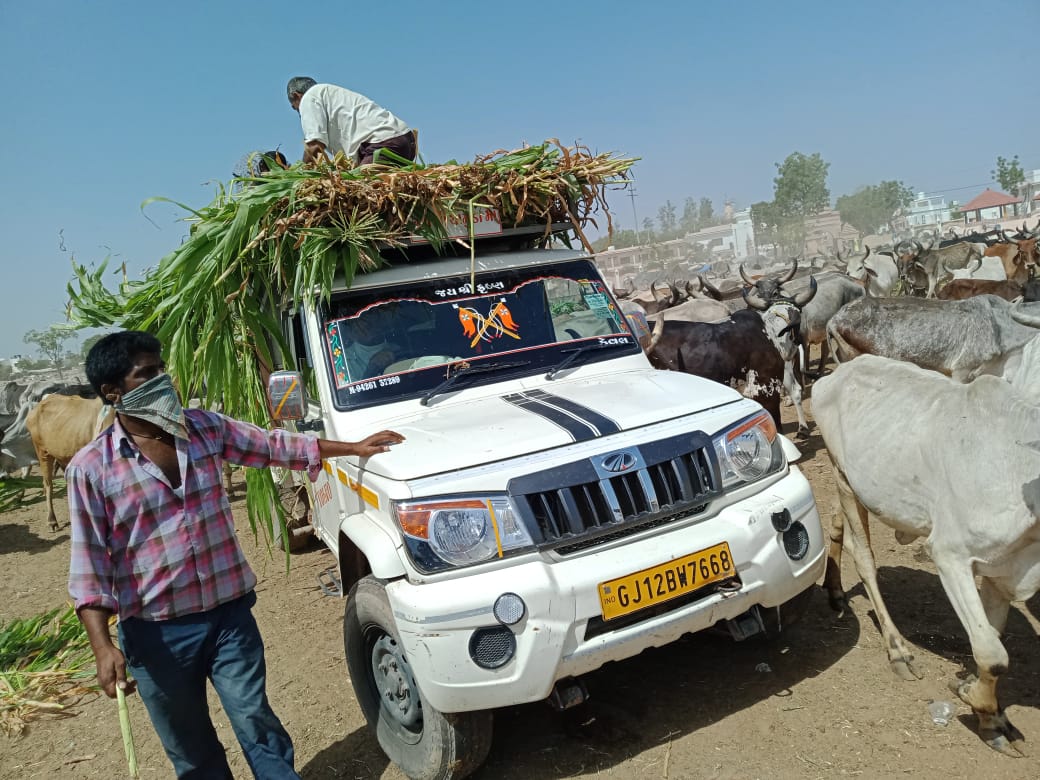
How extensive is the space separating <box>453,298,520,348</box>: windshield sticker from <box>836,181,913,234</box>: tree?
373ft

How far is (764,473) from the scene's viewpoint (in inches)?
143

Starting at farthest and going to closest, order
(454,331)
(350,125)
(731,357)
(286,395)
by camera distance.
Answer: (731,357) → (350,125) → (454,331) → (286,395)

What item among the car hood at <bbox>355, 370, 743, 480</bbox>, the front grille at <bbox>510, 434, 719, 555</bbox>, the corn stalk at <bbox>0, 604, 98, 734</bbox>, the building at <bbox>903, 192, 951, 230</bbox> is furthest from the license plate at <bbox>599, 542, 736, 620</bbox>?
the building at <bbox>903, 192, 951, 230</bbox>

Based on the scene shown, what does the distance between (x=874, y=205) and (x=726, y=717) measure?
124 metres

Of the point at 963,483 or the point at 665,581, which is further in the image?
the point at 963,483

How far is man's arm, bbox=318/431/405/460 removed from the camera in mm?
3477

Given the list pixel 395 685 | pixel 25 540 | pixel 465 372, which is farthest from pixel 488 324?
pixel 25 540

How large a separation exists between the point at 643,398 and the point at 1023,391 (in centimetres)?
173

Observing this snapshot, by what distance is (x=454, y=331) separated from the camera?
14.5ft

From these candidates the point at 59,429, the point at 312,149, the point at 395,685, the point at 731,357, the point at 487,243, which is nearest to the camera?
the point at 395,685

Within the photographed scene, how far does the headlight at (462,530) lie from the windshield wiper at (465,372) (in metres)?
1.09

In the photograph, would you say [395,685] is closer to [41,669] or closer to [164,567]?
[164,567]

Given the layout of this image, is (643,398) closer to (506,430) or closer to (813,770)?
(506,430)

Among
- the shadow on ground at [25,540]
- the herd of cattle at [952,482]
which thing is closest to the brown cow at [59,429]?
the shadow on ground at [25,540]
